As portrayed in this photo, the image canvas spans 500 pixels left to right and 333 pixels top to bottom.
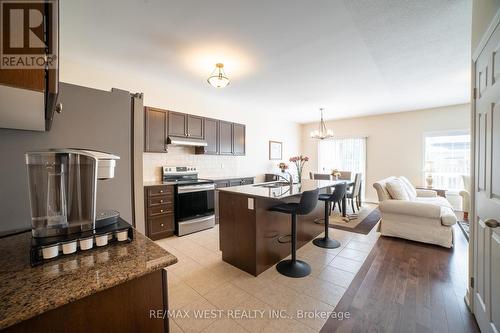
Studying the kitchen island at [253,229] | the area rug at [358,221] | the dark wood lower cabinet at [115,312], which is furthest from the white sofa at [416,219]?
the dark wood lower cabinet at [115,312]

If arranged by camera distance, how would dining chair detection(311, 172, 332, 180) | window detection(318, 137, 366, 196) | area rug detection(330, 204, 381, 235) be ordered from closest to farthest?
1. area rug detection(330, 204, 381, 235)
2. dining chair detection(311, 172, 332, 180)
3. window detection(318, 137, 366, 196)

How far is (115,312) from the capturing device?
2.45 feet

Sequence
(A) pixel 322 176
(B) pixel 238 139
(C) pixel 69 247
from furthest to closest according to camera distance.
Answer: (A) pixel 322 176 → (B) pixel 238 139 → (C) pixel 69 247

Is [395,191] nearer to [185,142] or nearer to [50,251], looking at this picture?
[185,142]

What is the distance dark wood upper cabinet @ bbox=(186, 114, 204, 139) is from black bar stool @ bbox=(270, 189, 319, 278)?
2417 mm

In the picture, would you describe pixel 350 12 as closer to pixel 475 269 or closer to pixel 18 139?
pixel 475 269

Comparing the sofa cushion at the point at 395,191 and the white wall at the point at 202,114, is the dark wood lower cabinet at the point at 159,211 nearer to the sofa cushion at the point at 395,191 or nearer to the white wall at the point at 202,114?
the white wall at the point at 202,114

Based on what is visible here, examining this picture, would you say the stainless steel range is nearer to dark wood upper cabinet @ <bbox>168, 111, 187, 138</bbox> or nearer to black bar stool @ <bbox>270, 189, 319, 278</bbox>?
dark wood upper cabinet @ <bbox>168, 111, 187, 138</bbox>

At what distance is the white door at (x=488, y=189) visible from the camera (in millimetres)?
1234

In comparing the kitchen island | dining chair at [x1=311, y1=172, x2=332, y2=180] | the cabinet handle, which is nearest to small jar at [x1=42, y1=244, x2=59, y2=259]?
the kitchen island

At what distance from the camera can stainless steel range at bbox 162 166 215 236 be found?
3.52 meters

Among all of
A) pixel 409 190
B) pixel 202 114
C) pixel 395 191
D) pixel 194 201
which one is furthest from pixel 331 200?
pixel 202 114

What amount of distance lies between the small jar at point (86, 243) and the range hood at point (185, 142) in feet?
9.68

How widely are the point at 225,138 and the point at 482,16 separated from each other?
3.91 meters
